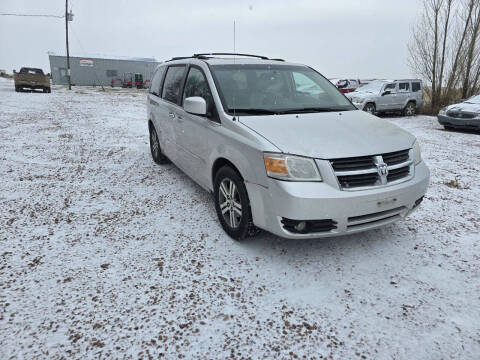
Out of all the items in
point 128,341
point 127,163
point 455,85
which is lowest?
point 128,341

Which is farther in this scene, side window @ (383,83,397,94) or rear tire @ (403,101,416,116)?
rear tire @ (403,101,416,116)

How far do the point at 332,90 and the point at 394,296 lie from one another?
2.52 meters

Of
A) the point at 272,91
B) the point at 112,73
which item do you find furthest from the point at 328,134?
the point at 112,73

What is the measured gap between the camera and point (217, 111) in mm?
3227

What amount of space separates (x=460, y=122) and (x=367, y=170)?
9.71 meters

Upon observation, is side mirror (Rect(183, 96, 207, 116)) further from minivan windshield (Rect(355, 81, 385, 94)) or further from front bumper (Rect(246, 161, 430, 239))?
minivan windshield (Rect(355, 81, 385, 94))

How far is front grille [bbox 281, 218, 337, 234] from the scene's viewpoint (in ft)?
8.36

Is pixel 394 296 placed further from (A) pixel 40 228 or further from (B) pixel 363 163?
(A) pixel 40 228

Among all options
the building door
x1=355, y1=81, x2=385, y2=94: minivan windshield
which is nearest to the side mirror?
x1=355, y1=81, x2=385, y2=94: minivan windshield

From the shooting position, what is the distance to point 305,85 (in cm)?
386

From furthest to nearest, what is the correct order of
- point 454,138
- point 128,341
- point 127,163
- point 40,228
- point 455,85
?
1. point 455,85
2. point 454,138
3. point 127,163
4. point 40,228
5. point 128,341

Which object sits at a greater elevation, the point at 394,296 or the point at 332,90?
the point at 332,90

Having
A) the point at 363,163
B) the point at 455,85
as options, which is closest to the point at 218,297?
the point at 363,163

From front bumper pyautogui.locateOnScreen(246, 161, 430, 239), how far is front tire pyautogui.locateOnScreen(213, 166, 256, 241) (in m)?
0.11
